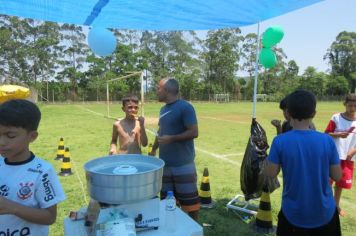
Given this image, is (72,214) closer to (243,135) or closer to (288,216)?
(288,216)

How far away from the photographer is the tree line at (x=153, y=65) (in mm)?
53375

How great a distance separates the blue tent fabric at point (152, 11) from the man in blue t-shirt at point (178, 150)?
Result: 1.07 metres

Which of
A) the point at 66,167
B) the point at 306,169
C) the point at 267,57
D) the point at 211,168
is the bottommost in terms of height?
the point at 211,168

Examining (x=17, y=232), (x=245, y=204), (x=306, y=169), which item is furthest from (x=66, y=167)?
(x=306, y=169)

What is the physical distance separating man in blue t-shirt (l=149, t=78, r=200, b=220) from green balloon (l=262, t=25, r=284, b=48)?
7.29 ft

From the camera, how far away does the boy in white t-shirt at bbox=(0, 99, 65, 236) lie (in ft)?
6.07

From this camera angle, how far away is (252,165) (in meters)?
4.36

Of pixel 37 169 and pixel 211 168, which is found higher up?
pixel 37 169

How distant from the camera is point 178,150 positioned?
3969 mm

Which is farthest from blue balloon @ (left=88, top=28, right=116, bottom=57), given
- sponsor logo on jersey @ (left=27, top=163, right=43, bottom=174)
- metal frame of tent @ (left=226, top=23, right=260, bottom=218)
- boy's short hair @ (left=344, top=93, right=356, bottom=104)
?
boy's short hair @ (left=344, top=93, right=356, bottom=104)

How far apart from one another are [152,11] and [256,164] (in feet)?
8.31

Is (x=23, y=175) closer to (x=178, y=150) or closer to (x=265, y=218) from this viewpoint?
(x=178, y=150)

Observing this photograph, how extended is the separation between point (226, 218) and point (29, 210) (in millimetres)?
3516

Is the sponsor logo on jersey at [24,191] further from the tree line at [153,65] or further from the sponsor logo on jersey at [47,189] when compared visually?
the tree line at [153,65]
